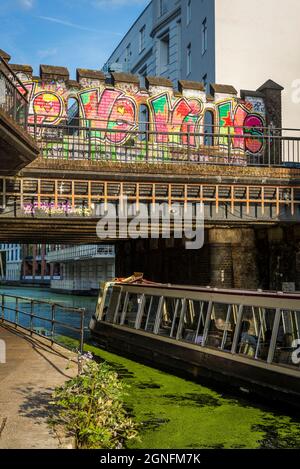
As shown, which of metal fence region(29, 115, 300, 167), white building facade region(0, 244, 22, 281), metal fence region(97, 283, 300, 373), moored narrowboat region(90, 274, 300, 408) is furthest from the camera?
white building facade region(0, 244, 22, 281)

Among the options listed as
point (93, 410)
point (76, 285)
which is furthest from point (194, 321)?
point (76, 285)

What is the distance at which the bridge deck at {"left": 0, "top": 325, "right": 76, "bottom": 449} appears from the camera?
6.74m

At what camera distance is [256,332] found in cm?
1196

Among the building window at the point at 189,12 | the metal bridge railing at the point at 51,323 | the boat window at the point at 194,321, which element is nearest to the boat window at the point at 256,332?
the boat window at the point at 194,321

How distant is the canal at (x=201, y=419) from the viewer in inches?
332

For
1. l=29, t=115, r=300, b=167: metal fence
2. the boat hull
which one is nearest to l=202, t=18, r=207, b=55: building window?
l=29, t=115, r=300, b=167: metal fence

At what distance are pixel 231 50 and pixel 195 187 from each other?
768 inches

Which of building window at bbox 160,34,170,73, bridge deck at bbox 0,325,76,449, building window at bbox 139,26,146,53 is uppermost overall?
building window at bbox 139,26,146,53

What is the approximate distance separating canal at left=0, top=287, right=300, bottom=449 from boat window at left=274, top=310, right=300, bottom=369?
3.19 ft

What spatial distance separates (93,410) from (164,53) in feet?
146

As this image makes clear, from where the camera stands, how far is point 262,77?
37219 mm

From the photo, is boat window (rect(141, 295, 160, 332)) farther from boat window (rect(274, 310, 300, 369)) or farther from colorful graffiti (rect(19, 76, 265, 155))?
colorful graffiti (rect(19, 76, 265, 155))

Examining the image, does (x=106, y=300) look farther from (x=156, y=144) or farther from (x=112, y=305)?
(x=156, y=144)
